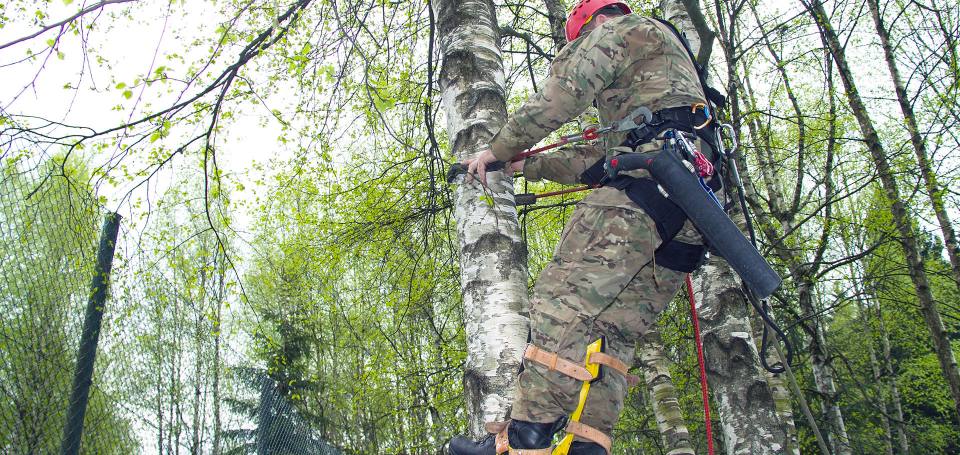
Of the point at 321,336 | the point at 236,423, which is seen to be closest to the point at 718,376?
the point at 236,423

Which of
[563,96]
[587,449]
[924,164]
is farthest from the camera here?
[924,164]

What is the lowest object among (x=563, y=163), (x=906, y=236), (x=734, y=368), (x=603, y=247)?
(x=734, y=368)

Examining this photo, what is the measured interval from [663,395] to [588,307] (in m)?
4.73

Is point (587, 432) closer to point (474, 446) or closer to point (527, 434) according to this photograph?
point (527, 434)

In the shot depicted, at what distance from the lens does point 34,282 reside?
434 centimetres

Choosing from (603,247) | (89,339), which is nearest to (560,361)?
(603,247)

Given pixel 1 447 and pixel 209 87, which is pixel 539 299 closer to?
pixel 209 87

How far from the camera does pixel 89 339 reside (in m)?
4.15

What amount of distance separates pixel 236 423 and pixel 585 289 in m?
7.22

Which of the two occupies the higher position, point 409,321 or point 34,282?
point 409,321

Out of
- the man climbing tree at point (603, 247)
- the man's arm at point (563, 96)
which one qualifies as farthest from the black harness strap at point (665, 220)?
the man's arm at point (563, 96)

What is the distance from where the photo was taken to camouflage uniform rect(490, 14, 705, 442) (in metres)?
2.34

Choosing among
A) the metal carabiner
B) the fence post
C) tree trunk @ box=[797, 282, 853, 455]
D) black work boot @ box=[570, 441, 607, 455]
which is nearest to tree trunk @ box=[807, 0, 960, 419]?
tree trunk @ box=[797, 282, 853, 455]

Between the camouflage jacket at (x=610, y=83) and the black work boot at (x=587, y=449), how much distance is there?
96 centimetres
